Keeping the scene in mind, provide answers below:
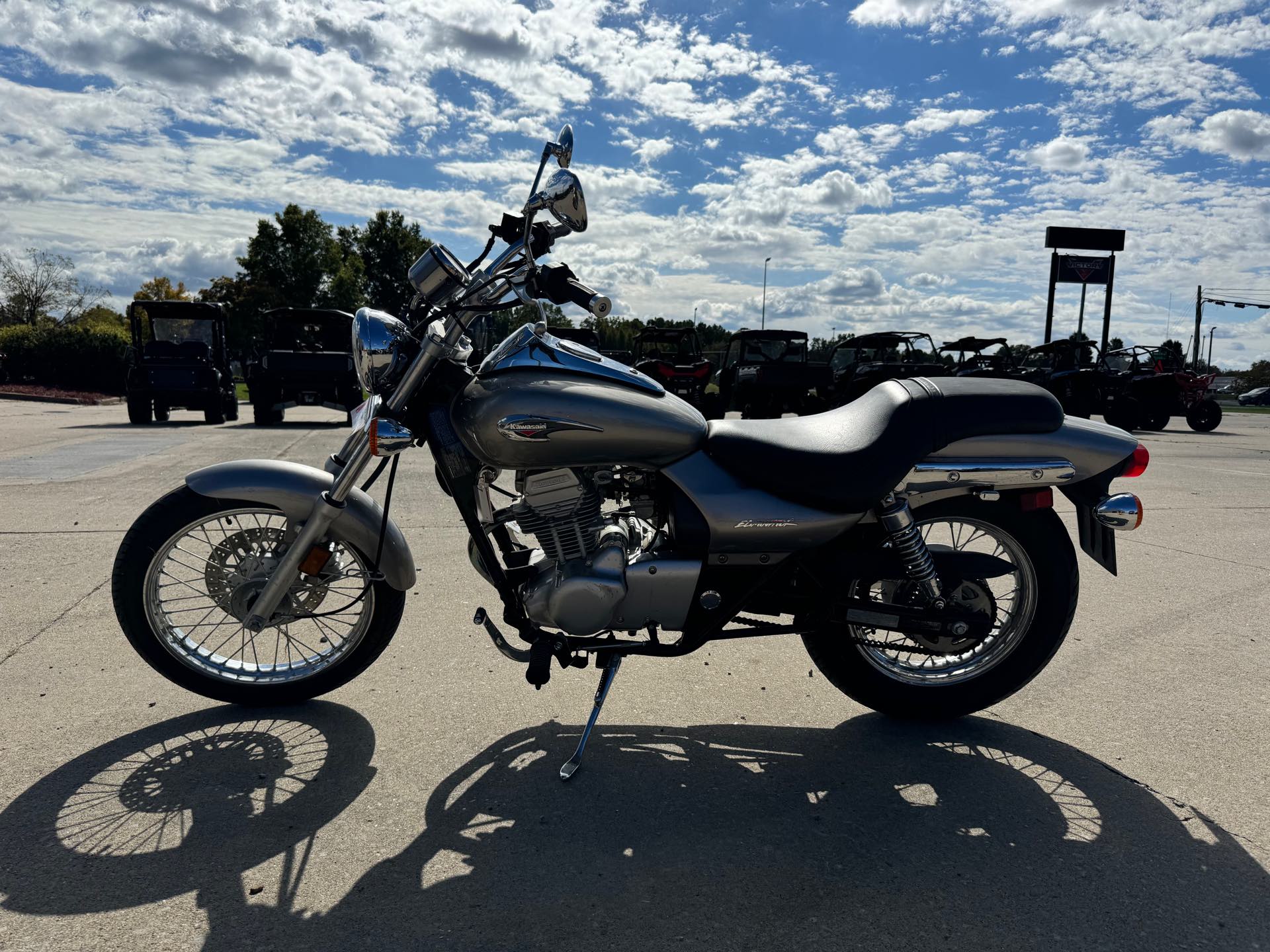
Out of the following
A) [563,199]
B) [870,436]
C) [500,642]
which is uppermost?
[563,199]

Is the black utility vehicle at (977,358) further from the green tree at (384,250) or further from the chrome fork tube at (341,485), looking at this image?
the green tree at (384,250)

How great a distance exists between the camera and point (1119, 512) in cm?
278

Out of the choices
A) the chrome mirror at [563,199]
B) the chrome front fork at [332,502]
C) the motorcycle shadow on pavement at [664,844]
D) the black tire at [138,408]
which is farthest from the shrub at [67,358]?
the chrome mirror at [563,199]

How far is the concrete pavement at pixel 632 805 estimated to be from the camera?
1.92m

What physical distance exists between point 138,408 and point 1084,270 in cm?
3487

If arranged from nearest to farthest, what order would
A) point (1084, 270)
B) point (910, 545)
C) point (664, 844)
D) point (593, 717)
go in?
1. point (664, 844)
2. point (593, 717)
3. point (910, 545)
4. point (1084, 270)

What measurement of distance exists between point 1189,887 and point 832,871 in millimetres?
873

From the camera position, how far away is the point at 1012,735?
2.88 meters

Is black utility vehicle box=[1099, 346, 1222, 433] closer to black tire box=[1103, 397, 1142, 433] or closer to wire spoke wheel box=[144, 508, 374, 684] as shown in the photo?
black tire box=[1103, 397, 1142, 433]

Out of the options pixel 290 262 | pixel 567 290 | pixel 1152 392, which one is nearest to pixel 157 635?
pixel 567 290

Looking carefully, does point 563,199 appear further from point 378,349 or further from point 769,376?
point 769,376

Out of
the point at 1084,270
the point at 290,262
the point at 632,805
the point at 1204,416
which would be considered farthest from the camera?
the point at 290,262

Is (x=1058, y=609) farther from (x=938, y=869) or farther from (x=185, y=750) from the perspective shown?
(x=185, y=750)

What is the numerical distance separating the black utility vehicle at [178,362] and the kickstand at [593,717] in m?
14.6
